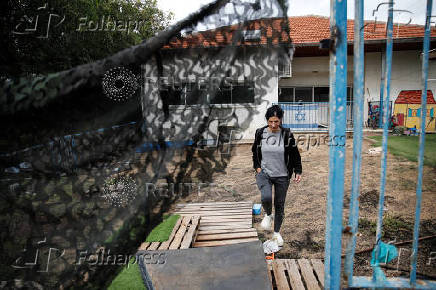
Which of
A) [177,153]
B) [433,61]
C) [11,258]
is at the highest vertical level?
[433,61]

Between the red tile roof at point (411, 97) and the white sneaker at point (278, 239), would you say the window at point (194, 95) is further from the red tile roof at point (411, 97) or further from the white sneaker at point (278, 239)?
the red tile roof at point (411, 97)

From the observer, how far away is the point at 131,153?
3.74 feet

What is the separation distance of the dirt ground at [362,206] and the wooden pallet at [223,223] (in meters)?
0.23

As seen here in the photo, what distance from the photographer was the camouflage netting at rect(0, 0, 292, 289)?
3.27ft

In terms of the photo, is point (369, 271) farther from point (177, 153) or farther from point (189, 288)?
point (177, 153)

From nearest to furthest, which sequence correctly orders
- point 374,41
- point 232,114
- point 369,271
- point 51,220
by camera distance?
point 51,220, point 232,114, point 369,271, point 374,41

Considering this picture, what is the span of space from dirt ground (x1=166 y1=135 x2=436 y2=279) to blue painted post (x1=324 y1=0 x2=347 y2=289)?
0.50m

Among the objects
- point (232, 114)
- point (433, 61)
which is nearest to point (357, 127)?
point (232, 114)

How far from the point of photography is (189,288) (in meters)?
2.02

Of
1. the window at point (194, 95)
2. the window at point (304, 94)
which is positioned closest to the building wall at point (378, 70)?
the window at point (304, 94)

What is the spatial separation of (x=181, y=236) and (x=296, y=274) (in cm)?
130

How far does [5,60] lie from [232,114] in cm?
90

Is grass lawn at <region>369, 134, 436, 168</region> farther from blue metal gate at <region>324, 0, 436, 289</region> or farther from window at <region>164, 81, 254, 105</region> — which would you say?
window at <region>164, 81, 254, 105</region>

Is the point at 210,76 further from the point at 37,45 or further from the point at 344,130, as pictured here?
the point at 37,45
